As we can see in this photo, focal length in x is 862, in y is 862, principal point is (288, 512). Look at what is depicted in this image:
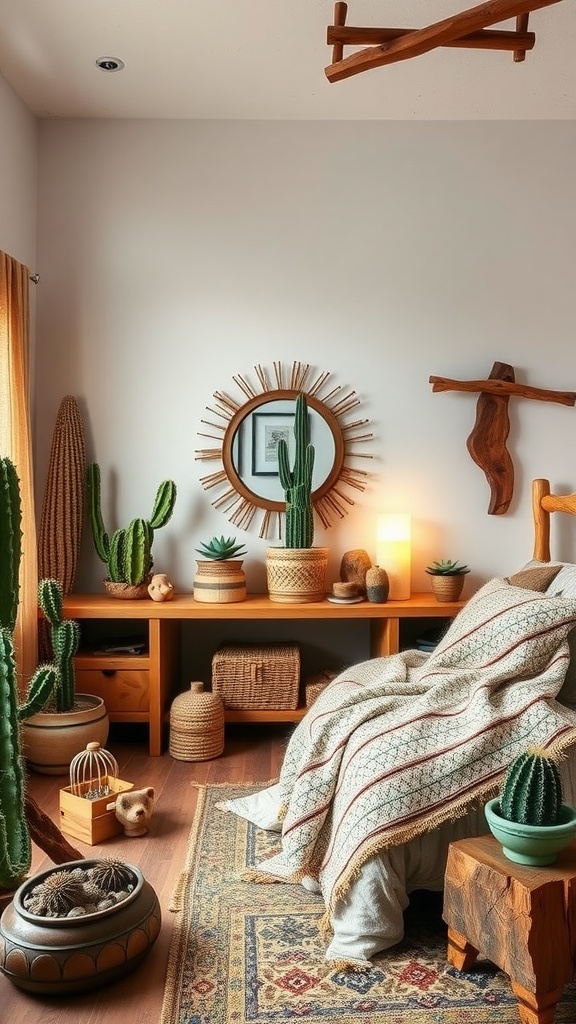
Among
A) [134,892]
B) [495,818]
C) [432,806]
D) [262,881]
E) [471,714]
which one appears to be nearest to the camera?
[495,818]

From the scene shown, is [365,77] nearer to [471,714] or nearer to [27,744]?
[471,714]

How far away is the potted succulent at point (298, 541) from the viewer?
3537 mm

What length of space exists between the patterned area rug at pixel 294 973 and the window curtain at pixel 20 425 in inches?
54.6

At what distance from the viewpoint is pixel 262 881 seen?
234 centimetres

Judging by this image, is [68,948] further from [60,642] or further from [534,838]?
[60,642]

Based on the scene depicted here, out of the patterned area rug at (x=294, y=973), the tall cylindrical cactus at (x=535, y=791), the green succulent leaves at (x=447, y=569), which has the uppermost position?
the green succulent leaves at (x=447, y=569)

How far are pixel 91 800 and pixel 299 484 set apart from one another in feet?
5.01

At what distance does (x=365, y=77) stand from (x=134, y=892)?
3066mm

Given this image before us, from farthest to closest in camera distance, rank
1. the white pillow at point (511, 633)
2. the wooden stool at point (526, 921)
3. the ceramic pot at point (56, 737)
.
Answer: the ceramic pot at point (56, 737) → the white pillow at point (511, 633) → the wooden stool at point (526, 921)

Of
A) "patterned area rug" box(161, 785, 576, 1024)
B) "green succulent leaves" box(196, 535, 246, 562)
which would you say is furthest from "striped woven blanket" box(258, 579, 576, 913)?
"green succulent leaves" box(196, 535, 246, 562)

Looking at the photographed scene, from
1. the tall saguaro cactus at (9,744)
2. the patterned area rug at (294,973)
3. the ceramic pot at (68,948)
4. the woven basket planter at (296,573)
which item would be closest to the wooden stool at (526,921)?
the patterned area rug at (294,973)

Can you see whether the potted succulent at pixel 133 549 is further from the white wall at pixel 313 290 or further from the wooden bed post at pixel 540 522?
the wooden bed post at pixel 540 522

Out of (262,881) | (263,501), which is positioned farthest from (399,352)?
(262,881)

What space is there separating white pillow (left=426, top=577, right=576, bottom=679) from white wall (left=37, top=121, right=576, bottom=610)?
1295 millimetres
